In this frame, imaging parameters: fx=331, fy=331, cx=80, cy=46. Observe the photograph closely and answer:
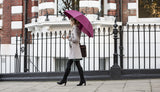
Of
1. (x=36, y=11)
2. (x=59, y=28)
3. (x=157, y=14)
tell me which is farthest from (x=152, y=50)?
(x=36, y=11)

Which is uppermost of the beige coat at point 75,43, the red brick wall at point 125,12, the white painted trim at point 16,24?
the red brick wall at point 125,12

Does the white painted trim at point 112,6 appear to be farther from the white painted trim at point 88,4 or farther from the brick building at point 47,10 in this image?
the white painted trim at point 88,4

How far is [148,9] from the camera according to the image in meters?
14.3

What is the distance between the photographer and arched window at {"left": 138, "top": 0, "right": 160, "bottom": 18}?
14.2 m

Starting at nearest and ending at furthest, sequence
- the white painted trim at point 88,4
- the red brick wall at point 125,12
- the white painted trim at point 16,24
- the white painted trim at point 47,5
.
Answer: the white painted trim at point 88,4 < the white painted trim at point 47,5 < the red brick wall at point 125,12 < the white painted trim at point 16,24

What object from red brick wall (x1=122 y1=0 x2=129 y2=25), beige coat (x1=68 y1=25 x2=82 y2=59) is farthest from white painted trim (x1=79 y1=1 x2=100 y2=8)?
beige coat (x1=68 y1=25 x2=82 y2=59)

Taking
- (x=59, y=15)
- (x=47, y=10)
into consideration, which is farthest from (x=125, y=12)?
(x=47, y=10)

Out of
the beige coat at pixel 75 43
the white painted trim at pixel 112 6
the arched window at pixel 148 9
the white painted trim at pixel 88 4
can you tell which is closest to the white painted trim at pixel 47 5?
the white painted trim at pixel 88 4

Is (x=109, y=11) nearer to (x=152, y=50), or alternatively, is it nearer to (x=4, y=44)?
(x=152, y=50)

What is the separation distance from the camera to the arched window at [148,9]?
46.7 feet

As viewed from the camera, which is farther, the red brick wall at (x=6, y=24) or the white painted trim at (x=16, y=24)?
the red brick wall at (x=6, y=24)

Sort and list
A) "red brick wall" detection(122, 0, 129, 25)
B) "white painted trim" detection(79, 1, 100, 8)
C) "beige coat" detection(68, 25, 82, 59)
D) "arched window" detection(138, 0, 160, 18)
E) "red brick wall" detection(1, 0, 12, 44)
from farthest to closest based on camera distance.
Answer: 1. "red brick wall" detection(1, 0, 12, 44)
2. "arched window" detection(138, 0, 160, 18)
3. "red brick wall" detection(122, 0, 129, 25)
4. "white painted trim" detection(79, 1, 100, 8)
5. "beige coat" detection(68, 25, 82, 59)

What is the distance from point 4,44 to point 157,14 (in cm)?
703

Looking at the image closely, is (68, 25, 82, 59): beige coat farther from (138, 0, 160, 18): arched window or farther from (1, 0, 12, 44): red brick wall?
(1, 0, 12, 44): red brick wall
